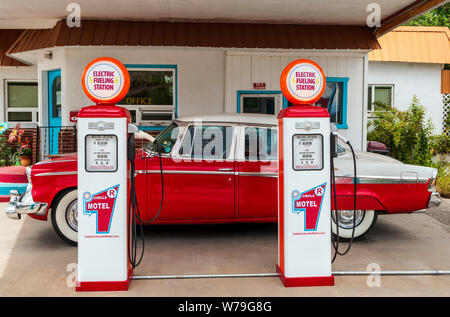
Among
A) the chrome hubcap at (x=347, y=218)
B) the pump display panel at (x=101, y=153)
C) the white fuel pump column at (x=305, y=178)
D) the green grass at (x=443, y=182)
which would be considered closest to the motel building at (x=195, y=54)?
the green grass at (x=443, y=182)

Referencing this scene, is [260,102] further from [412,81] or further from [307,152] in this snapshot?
[412,81]

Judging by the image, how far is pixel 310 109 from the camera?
4.38m

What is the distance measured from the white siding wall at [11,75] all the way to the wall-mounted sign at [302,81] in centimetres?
1063

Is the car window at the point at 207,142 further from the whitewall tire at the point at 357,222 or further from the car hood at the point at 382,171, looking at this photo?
the whitewall tire at the point at 357,222

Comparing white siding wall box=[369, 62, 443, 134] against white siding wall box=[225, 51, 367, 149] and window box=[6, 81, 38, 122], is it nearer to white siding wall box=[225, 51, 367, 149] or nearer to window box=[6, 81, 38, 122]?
white siding wall box=[225, 51, 367, 149]

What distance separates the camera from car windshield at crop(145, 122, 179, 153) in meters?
5.99

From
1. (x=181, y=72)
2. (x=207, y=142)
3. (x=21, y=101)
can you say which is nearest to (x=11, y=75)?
(x=21, y=101)

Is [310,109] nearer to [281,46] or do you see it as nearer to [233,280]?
[233,280]

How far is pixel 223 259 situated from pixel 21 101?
33.4 ft

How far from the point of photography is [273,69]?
10570 mm

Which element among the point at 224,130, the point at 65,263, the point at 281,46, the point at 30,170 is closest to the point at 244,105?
the point at 281,46

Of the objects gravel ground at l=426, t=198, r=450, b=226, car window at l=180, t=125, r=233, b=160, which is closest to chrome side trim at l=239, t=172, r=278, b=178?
car window at l=180, t=125, r=233, b=160

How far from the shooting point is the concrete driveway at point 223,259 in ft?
14.4
